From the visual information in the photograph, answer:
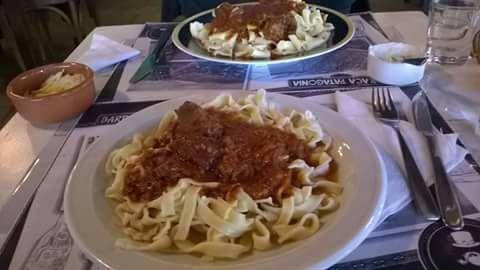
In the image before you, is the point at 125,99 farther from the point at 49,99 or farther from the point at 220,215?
the point at 220,215

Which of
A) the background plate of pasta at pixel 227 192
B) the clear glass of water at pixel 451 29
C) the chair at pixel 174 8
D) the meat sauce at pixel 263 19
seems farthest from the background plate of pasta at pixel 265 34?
the chair at pixel 174 8

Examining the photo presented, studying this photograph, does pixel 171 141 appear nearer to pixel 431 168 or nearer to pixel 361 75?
pixel 431 168

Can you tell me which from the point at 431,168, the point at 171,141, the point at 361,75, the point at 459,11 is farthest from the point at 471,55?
the point at 171,141

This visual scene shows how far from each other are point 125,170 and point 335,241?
0.37 metres

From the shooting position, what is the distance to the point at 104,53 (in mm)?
1301

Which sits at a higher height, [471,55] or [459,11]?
[459,11]

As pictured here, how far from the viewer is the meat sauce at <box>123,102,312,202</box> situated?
72 cm

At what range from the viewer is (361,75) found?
1148mm

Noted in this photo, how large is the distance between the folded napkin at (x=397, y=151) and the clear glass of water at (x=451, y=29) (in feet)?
1.32

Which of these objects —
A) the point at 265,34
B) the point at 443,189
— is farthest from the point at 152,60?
the point at 443,189

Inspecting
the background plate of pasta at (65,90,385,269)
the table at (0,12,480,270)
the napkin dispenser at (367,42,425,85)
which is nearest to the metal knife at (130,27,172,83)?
the table at (0,12,480,270)

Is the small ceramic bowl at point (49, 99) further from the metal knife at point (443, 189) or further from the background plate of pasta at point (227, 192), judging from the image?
the metal knife at point (443, 189)

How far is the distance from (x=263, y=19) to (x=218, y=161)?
0.64 m

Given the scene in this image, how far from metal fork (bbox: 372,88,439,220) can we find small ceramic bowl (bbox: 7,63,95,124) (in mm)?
649
